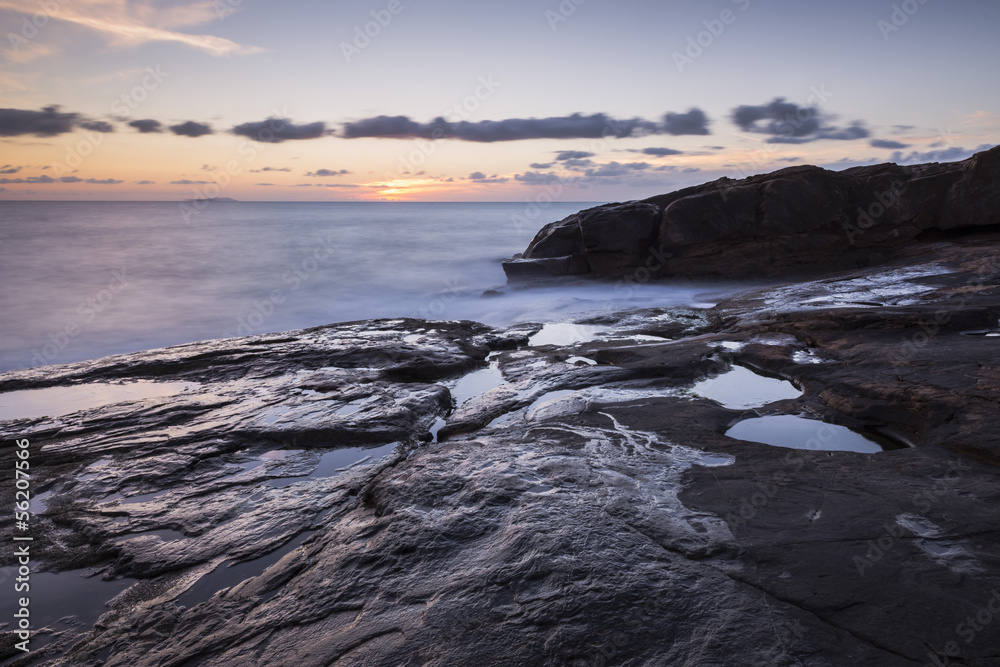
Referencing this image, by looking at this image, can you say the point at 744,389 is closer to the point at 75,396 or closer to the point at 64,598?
the point at 64,598

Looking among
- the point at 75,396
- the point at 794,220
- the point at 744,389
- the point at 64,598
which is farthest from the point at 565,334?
the point at 794,220

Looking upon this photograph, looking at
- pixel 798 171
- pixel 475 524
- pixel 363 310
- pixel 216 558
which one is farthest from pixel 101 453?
pixel 798 171

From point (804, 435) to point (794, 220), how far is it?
1400cm

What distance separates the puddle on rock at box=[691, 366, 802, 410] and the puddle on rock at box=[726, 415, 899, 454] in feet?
1.47

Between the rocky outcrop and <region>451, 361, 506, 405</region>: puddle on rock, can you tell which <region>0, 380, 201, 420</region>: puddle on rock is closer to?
<region>451, 361, 506, 405</region>: puddle on rock

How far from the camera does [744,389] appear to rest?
6.41m

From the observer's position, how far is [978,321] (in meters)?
7.59

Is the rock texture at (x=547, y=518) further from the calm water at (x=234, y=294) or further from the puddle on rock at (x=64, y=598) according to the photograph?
→ the calm water at (x=234, y=294)

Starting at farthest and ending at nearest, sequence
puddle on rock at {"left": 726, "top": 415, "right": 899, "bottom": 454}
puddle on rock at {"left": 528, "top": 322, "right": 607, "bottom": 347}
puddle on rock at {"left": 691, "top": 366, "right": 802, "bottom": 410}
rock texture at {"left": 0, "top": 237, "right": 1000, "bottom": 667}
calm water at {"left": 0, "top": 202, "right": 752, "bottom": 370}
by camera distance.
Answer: calm water at {"left": 0, "top": 202, "right": 752, "bottom": 370}, puddle on rock at {"left": 528, "top": 322, "right": 607, "bottom": 347}, puddle on rock at {"left": 691, "top": 366, "right": 802, "bottom": 410}, puddle on rock at {"left": 726, "top": 415, "right": 899, "bottom": 454}, rock texture at {"left": 0, "top": 237, "right": 1000, "bottom": 667}

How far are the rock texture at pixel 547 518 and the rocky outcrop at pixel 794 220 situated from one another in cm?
994

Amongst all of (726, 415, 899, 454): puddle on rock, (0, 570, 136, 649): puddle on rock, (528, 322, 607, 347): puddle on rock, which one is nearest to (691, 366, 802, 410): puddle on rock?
(726, 415, 899, 454): puddle on rock

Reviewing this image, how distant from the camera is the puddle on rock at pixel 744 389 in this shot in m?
5.94

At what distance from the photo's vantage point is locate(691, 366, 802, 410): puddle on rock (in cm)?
594

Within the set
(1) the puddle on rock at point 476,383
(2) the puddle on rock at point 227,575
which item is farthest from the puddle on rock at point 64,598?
(1) the puddle on rock at point 476,383
